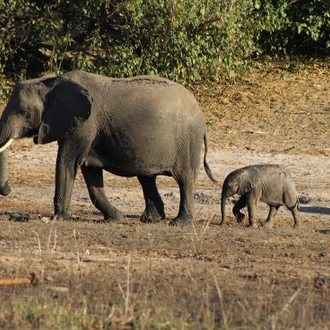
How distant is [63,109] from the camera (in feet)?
33.7

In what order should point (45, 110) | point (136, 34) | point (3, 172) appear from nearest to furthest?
point (45, 110)
point (3, 172)
point (136, 34)

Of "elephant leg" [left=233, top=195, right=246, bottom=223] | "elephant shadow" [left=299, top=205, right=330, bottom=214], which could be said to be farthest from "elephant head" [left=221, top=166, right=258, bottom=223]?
"elephant shadow" [left=299, top=205, right=330, bottom=214]

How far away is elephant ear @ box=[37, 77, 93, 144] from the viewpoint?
10203mm

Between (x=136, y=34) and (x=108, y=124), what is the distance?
7.08 m

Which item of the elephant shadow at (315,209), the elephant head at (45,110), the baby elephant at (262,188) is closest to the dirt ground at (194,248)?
the elephant shadow at (315,209)

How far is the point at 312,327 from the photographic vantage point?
546 centimetres

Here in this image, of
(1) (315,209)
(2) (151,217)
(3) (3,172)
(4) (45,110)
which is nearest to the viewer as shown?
(4) (45,110)

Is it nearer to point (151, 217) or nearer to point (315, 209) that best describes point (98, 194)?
point (151, 217)

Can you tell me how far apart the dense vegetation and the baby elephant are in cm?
574

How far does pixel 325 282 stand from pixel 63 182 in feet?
14.7

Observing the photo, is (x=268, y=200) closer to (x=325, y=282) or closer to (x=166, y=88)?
(x=166, y=88)

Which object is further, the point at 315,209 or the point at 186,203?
the point at 315,209

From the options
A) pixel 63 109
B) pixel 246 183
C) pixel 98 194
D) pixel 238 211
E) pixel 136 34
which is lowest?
pixel 238 211

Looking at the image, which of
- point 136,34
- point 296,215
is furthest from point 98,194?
point 136,34
